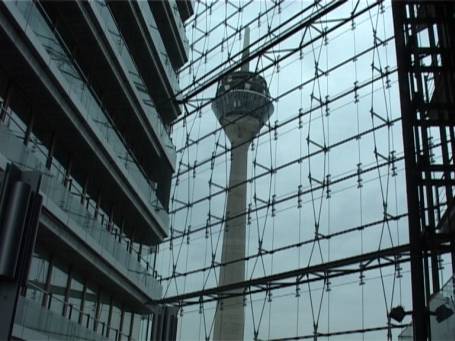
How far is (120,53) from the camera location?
14.7 meters

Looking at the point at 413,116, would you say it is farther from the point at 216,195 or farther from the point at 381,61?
the point at 216,195

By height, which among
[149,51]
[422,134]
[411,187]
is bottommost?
[411,187]

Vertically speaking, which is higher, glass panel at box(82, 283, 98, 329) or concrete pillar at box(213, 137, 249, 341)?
concrete pillar at box(213, 137, 249, 341)

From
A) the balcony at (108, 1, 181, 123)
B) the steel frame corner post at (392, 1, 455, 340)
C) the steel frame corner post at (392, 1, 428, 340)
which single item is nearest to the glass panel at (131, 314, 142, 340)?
the balcony at (108, 1, 181, 123)

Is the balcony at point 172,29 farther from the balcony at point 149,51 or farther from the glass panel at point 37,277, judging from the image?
the glass panel at point 37,277

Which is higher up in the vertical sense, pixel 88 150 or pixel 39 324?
pixel 88 150

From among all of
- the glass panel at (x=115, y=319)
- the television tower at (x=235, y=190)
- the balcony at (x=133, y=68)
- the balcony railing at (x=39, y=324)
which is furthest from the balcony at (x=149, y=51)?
the balcony railing at (x=39, y=324)

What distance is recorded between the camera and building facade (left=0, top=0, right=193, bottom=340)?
1080cm

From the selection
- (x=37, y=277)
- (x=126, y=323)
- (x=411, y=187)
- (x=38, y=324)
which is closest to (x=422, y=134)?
(x=411, y=187)

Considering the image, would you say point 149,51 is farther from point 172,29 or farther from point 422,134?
point 422,134

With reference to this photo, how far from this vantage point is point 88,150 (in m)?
13.6

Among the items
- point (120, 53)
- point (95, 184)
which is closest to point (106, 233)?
point (95, 184)

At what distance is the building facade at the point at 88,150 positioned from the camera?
35.4ft

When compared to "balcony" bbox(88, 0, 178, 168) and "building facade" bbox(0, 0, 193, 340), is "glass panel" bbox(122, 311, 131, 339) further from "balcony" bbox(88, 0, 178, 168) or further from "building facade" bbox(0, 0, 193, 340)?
"balcony" bbox(88, 0, 178, 168)
